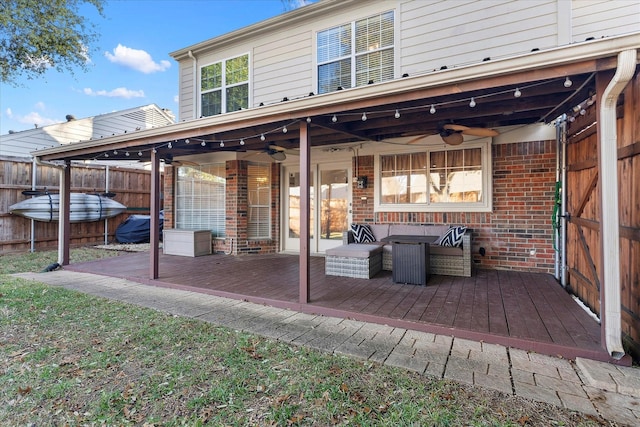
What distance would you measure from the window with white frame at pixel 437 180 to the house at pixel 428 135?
3cm

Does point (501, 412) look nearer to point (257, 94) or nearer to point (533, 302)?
point (533, 302)

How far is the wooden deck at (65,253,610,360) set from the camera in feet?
9.27

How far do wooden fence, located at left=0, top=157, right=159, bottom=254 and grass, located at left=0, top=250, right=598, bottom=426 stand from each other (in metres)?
5.83

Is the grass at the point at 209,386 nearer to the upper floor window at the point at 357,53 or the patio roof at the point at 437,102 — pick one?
the patio roof at the point at 437,102

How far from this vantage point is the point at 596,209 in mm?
3318

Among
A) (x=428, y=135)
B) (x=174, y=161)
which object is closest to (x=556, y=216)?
(x=428, y=135)

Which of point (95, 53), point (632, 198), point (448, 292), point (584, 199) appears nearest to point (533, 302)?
point (448, 292)

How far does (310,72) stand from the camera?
21.9 ft

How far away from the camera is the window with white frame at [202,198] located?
784 centimetres

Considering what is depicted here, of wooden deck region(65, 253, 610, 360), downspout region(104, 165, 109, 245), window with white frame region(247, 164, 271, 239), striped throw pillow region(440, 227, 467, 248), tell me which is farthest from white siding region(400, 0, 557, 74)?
downspout region(104, 165, 109, 245)

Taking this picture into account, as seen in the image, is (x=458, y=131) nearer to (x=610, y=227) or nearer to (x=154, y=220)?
(x=610, y=227)

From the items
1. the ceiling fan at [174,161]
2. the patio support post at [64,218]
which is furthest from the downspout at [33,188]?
the ceiling fan at [174,161]

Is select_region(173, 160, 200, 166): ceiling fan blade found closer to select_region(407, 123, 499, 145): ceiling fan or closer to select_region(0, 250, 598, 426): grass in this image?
select_region(0, 250, 598, 426): grass

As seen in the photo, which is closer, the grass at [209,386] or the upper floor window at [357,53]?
the grass at [209,386]
